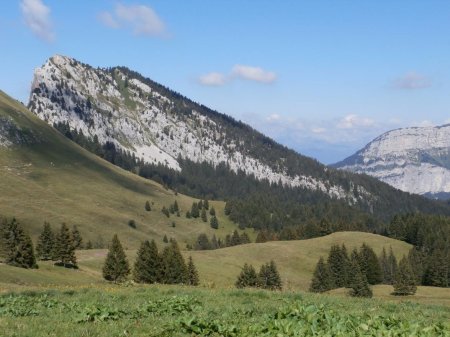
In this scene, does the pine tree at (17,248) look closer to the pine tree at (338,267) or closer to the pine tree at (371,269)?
the pine tree at (338,267)

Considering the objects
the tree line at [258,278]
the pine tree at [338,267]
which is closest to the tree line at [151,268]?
the tree line at [258,278]

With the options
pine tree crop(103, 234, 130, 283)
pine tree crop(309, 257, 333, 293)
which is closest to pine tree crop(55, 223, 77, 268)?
pine tree crop(103, 234, 130, 283)

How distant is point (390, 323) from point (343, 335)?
3.31 meters

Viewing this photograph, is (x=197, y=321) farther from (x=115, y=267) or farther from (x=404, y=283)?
(x=404, y=283)

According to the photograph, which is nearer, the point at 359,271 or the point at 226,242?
the point at 359,271

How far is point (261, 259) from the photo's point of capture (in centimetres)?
13325

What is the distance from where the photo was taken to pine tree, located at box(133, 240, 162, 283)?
7788 centimetres

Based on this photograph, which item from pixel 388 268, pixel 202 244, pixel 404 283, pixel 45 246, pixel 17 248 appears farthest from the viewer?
pixel 202 244

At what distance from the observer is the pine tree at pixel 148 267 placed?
7788 cm

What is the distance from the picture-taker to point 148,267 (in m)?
78.1

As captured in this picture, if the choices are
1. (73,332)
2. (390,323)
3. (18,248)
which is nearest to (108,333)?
(73,332)

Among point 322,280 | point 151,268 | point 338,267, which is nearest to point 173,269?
point 151,268

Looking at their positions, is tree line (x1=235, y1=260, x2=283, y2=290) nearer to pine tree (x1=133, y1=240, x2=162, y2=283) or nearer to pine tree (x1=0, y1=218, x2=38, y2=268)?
pine tree (x1=133, y1=240, x2=162, y2=283)

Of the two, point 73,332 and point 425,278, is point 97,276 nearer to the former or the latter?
point 73,332
